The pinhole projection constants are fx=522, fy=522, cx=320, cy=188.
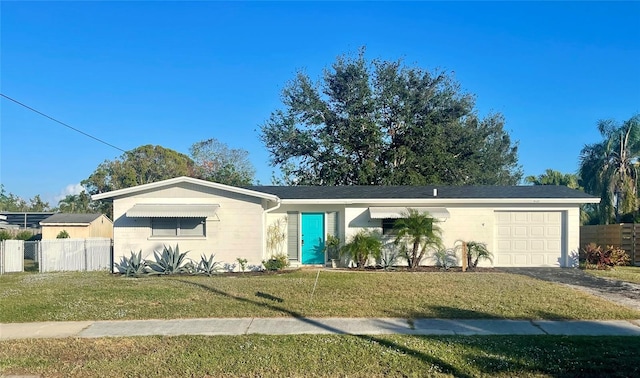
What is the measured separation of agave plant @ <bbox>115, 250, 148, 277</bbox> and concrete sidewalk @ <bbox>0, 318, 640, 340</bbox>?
19.8 feet

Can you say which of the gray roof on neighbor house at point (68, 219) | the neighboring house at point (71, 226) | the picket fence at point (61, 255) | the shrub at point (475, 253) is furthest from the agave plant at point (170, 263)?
the gray roof on neighbor house at point (68, 219)

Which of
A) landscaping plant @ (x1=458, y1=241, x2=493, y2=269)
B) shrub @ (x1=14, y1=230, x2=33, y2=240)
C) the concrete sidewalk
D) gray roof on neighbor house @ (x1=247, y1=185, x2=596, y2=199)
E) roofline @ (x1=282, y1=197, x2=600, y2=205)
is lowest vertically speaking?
shrub @ (x1=14, y1=230, x2=33, y2=240)

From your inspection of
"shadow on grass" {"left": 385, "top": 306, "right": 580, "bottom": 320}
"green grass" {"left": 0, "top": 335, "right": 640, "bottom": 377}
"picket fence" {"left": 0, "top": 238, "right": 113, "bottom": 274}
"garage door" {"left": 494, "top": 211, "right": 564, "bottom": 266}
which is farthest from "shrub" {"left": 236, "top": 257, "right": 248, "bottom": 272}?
"green grass" {"left": 0, "top": 335, "right": 640, "bottom": 377}

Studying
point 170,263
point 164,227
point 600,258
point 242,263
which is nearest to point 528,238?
point 600,258

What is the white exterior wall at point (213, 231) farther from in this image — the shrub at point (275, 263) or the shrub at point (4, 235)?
the shrub at point (4, 235)

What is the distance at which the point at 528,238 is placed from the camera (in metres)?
17.3

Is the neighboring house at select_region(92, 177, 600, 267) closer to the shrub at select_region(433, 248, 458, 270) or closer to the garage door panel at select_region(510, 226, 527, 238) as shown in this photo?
the garage door panel at select_region(510, 226, 527, 238)

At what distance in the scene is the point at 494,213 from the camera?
17281 mm

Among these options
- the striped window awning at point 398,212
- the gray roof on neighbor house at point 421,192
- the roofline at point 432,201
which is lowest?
the striped window awning at point 398,212

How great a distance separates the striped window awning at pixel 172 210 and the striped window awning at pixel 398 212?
499cm

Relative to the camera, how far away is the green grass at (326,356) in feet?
19.7

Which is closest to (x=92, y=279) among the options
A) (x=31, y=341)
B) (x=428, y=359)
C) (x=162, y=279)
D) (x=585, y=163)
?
(x=162, y=279)

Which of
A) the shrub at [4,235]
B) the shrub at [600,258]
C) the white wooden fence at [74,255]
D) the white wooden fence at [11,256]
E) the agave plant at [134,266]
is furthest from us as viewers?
the shrub at [4,235]

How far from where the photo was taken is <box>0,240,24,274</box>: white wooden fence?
58.6ft
